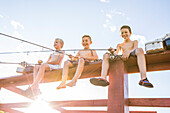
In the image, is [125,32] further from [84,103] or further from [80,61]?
[84,103]

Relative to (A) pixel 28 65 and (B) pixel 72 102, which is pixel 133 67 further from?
(A) pixel 28 65

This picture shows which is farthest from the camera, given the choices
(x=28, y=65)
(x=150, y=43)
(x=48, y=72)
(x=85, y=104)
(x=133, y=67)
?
(x=28, y=65)

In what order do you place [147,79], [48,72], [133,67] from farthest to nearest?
[48,72] < [133,67] < [147,79]

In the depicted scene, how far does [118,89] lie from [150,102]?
1.59 ft

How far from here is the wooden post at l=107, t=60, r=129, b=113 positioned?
2.74 meters

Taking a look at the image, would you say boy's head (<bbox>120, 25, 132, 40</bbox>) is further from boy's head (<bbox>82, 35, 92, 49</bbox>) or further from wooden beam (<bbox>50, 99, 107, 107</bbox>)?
wooden beam (<bbox>50, 99, 107, 107</bbox>)

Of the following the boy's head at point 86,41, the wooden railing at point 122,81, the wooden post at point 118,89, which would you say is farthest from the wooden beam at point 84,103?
the boy's head at point 86,41

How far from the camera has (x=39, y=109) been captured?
467 cm

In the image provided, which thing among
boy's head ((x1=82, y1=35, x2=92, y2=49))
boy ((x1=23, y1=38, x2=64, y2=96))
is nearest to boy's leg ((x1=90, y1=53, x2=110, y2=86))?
boy's head ((x1=82, y1=35, x2=92, y2=49))

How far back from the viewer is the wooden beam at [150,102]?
278cm

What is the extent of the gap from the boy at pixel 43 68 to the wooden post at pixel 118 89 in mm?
1248

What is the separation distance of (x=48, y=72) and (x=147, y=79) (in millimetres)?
2014

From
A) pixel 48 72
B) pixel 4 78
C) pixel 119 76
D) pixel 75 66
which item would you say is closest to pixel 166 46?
pixel 119 76

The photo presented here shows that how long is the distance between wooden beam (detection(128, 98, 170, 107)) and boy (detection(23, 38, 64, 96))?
1.63 m
